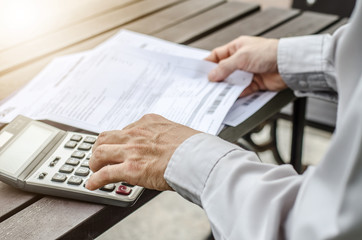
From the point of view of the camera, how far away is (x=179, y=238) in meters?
1.53

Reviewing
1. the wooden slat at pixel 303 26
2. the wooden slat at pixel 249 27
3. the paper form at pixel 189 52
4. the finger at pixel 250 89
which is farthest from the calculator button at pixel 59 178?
the wooden slat at pixel 303 26

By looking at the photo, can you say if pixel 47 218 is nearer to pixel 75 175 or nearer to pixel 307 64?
pixel 75 175

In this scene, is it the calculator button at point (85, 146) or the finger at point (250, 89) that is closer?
the calculator button at point (85, 146)

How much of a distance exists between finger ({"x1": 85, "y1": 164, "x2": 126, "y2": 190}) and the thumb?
1.07ft

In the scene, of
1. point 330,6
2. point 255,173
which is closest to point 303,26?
point 255,173

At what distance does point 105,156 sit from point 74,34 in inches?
23.3

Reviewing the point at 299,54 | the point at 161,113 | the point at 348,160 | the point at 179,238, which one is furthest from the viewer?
the point at 179,238

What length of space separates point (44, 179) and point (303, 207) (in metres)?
0.37

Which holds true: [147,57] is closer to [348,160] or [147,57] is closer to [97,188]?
[97,188]

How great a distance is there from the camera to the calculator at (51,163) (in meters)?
0.58

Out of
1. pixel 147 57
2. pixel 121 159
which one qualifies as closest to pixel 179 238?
pixel 147 57

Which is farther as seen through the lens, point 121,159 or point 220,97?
point 220,97

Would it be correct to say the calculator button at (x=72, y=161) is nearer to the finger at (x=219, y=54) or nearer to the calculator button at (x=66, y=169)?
the calculator button at (x=66, y=169)

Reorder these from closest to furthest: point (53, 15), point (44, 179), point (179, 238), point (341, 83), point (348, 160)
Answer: point (348, 160), point (341, 83), point (44, 179), point (53, 15), point (179, 238)
